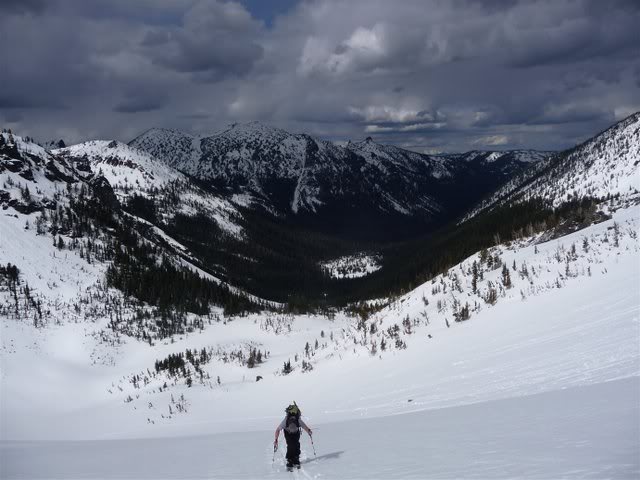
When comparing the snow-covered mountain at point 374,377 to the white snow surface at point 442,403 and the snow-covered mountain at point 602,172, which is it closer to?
the white snow surface at point 442,403

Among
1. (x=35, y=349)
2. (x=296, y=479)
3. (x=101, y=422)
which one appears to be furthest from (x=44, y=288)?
→ (x=296, y=479)

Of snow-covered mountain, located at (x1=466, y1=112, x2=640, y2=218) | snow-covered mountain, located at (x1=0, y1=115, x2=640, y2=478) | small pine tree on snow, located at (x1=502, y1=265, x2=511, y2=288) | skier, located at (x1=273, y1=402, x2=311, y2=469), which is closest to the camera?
snow-covered mountain, located at (x1=0, y1=115, x2=640, y2=478)

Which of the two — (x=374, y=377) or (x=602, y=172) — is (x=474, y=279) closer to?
(x=374, y=377)

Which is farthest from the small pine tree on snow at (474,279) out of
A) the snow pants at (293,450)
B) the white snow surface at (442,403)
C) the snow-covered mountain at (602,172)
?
the snow-covered mountain at (602,172)

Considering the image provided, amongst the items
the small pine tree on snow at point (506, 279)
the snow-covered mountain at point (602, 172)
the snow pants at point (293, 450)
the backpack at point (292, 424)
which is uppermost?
the snow-covered mountain at point (602, 172)

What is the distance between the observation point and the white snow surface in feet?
26.3

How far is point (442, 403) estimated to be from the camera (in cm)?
1371

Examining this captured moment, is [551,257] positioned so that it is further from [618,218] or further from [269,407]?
[269,407]

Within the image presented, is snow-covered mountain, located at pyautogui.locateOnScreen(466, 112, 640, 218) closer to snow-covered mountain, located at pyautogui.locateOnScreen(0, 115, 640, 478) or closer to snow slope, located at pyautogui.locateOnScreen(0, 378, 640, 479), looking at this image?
snow-covered mountain, located at pyautogui.locateOnScreen(0, 115, 640, 478)

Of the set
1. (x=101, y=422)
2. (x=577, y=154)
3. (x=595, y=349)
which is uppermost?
(x=577, y=154)

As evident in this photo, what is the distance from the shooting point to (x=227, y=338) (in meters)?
60.0

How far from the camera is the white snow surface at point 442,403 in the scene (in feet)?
26.3

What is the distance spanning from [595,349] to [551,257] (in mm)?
13733

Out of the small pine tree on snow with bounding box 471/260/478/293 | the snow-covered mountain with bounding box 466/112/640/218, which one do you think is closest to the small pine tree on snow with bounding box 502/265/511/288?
the small pine tree on snow with bounding box 471/260/478/293
